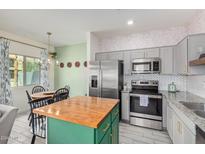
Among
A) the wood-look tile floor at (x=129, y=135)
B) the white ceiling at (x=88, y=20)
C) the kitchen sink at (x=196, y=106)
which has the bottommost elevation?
the wood-look tile floor at (x=129, y=135)

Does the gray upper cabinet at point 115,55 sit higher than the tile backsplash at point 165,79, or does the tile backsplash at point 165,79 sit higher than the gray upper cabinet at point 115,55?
the gray upper cabinet at point 115,55

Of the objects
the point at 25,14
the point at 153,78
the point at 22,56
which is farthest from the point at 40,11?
the point at 153,78

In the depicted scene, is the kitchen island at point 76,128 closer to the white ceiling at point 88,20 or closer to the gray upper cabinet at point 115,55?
the white ceiling at point 88,20

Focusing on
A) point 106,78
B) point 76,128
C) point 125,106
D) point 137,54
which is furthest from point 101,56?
point 76,128

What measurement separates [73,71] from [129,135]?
3.63 meters

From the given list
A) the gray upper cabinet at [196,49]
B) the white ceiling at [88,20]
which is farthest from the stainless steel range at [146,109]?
the white ceiling at [88,20]

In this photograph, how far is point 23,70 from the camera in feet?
14.7

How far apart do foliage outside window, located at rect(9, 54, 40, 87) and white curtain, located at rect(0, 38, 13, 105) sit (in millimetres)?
408

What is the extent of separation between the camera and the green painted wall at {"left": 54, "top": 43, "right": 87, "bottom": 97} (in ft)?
16.9

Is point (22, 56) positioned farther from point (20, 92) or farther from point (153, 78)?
point (153, 78)

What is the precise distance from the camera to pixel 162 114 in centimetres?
294

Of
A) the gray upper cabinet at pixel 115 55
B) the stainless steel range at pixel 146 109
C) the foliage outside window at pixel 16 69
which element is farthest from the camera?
the foliage outside window at pixel 16 69

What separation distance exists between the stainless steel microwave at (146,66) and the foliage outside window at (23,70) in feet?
13.1

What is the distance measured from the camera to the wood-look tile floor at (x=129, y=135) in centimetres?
250
